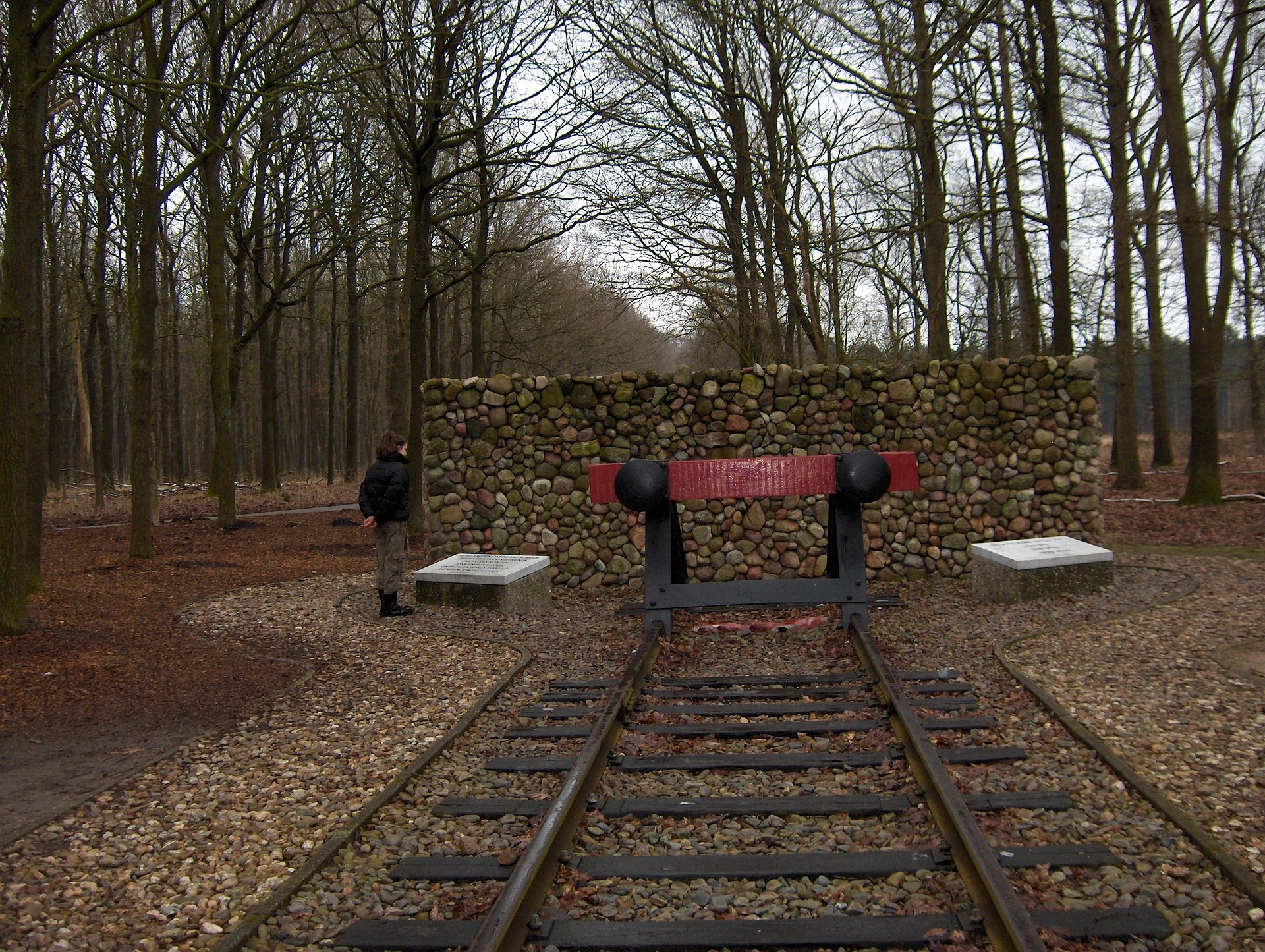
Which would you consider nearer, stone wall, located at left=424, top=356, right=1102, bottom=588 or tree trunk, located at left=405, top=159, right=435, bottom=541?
stone wall, located at left=424, top=356, right=1102, bottom=588

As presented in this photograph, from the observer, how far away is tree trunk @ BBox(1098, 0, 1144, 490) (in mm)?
16094

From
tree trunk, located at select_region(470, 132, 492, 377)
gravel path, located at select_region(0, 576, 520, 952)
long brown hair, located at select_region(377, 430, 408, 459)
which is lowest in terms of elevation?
gravel path, located at select_region(0, 576, 520, 952)

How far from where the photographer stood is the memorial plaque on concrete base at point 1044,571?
875 centimetres

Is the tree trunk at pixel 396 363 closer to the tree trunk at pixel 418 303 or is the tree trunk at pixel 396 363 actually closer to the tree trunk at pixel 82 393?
the tree trunk at pixel 418 303

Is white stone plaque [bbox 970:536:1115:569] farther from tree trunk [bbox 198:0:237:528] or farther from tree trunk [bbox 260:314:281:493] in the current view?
tree trunk [bbox 260:314:281:493]

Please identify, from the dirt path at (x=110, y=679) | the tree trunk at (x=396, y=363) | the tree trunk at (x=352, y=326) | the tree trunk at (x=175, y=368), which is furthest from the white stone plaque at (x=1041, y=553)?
the tree trunk at (x=175, y=368)

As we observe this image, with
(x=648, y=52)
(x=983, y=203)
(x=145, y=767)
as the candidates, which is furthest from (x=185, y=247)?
(x=145, y=767)

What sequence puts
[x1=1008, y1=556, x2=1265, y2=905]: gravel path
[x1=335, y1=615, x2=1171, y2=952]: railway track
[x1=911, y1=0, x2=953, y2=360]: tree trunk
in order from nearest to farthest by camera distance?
1. [x1=335, y1=615, x2=1171, y2=952]: railway track
2. [x1=1008, y1=556, x2=1265, y2=905]: gravel path
3. [x1=911, y1=0, x2=953, y2=360]: tree trunk

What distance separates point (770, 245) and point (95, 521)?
584 inches

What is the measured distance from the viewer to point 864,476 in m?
7.44

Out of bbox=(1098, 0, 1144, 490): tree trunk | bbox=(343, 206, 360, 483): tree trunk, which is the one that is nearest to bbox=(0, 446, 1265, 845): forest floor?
bbox=(1098, 0, 1144, 490): tree trunk

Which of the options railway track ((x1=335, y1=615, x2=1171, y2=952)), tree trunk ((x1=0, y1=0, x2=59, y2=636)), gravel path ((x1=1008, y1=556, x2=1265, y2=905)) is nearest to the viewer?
railway track ((x1=335, y1=615, x2=1171, y2=952))

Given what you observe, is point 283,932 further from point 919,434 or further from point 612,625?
point 919,434

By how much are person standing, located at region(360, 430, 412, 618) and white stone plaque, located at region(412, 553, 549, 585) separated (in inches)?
16.8
